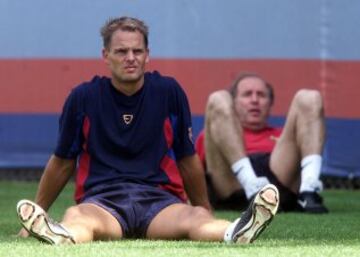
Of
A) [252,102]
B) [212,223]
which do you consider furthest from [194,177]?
[252,102]

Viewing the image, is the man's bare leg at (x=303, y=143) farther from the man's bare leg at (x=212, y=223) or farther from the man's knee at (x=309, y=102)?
the man's bare leg at (x=212, y=223)

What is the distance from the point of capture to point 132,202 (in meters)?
4.68

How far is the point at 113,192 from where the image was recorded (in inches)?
186

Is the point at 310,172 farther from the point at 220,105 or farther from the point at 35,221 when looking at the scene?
the point at 35,221

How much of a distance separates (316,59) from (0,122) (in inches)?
86.4

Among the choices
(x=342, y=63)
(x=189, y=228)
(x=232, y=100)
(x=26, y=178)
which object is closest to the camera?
(x=189, y=228)

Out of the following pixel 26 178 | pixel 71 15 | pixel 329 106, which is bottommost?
pixel 26 178

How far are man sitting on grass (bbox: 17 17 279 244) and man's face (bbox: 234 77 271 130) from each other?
67.8 inches

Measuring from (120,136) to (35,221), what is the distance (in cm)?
77

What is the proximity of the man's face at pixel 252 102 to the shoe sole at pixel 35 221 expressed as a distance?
2.56m

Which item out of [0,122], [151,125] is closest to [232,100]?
[151,125]

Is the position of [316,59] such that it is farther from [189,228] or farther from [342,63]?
[189,228]

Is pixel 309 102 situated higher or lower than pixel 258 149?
higher

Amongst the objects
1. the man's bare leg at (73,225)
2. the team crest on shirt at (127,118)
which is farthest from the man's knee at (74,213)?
the team crest on shirt at (127,118)
